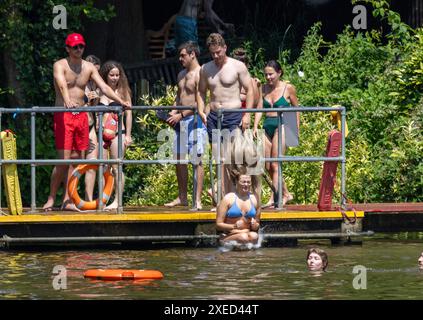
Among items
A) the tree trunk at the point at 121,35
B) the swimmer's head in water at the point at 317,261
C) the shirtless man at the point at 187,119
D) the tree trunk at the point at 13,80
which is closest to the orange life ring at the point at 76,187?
the shirtless man at the point at 187,119

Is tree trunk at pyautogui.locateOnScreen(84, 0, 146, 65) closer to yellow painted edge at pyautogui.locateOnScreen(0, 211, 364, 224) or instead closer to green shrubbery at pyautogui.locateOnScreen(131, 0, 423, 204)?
green shrubbery at pyautogui.locateOnScreen(131, 0, 423, 204)

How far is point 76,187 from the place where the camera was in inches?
794

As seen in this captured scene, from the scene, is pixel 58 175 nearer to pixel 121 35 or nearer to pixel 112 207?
pixel 112 207

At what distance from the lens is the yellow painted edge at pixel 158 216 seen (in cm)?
1930

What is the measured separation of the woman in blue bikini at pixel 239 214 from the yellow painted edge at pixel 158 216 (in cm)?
34

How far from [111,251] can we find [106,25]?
266 inches

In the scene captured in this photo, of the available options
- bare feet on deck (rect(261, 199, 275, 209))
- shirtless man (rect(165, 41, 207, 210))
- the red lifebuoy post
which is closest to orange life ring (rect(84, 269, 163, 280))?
shirtless man (rect(165, 41, 207, 210))

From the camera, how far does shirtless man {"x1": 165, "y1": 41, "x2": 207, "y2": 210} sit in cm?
2005

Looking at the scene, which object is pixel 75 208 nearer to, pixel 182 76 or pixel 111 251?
pixel 111 251

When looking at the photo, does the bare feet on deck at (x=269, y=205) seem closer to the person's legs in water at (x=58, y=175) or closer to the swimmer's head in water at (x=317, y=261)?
the person's legs in water at (x=58, y=175)

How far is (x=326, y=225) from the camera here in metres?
19.9

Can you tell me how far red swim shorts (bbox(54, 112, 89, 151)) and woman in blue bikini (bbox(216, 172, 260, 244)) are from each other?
6.26 ft

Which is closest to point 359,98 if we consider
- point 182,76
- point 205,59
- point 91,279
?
point 205,59

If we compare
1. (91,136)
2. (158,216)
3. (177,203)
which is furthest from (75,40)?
(177,203)
